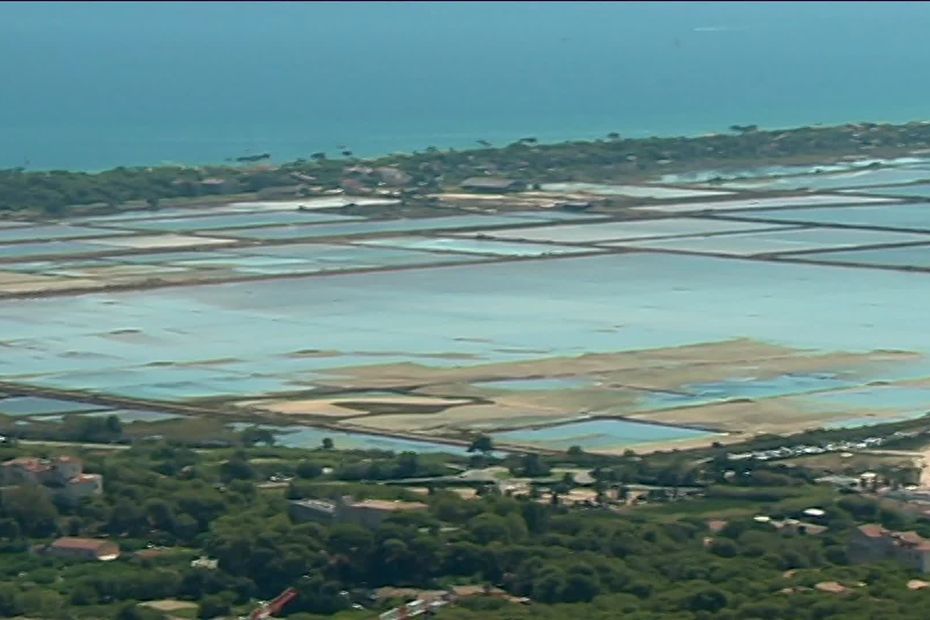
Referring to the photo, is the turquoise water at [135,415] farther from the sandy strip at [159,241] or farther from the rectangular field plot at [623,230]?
the rectangular field plot at [623,230]

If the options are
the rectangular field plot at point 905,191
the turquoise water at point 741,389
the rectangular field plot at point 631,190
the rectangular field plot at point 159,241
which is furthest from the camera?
the rectangular field plot at point 631,190

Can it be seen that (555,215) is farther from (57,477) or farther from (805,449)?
(57,477)

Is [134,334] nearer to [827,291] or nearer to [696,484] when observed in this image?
[827,291]

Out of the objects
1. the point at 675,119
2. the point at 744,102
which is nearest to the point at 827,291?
the point at 675,119

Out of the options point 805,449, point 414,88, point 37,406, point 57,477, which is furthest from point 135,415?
point 414,88

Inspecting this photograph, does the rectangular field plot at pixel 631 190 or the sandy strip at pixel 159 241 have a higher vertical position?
the sandy strip at pixel 159 241

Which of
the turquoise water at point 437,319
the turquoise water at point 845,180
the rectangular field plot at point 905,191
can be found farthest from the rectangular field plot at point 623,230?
the turquoise water at point 845,180

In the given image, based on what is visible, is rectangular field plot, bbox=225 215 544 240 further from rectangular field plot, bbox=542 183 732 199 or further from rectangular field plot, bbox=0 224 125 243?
rectangular field plot, bbox=542 183 732 199
